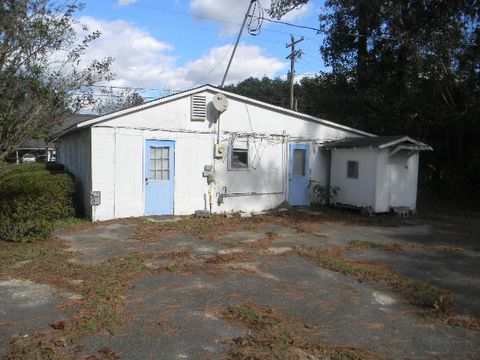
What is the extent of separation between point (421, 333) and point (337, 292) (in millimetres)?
1450

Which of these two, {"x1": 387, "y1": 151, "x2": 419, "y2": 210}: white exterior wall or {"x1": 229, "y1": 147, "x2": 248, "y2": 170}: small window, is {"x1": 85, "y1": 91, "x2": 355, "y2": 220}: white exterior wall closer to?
{"x1": 229, "y1": 147, "x2": 248, "y2": 170}: small window

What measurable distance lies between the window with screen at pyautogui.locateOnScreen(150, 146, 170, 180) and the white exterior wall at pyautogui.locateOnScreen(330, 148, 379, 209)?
5.62 meters

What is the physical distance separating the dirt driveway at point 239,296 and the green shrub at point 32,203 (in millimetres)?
464

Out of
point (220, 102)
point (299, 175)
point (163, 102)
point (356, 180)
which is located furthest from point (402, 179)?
point (163, 102)

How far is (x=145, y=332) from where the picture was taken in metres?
4.46

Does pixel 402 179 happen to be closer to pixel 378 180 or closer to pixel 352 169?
pixel 378 180

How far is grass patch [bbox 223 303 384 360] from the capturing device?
398 centimetres

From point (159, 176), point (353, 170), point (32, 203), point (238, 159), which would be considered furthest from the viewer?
point (353, 170)

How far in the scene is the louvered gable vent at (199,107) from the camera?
12352mm

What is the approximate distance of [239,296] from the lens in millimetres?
5641

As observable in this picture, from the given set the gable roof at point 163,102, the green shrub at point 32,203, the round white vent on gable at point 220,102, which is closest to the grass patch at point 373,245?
the round white vent on gable at point 220,102

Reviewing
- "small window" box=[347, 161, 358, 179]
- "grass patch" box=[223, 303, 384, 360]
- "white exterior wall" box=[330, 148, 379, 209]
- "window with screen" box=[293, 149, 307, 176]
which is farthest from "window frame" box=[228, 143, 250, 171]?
"grass patch" box=[223, 303, 384, 360]

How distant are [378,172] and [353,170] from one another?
1.02 metres

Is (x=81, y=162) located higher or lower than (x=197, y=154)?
lower
